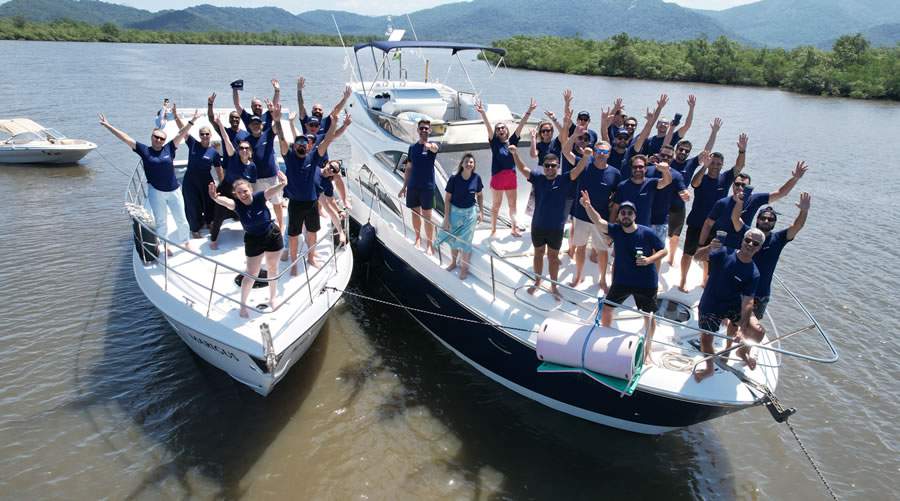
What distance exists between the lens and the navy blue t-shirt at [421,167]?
287 inches

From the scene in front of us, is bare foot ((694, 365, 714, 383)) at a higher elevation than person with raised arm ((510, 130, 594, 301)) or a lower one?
lower

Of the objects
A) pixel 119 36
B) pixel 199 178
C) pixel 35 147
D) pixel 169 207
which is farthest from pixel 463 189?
pixel 119 36

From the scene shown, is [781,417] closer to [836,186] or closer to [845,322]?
[845,322]

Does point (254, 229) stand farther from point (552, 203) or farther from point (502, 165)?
point (502, 165)

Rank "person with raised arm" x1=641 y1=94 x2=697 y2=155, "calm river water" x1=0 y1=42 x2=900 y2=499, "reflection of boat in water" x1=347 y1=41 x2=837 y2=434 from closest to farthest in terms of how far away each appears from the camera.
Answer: "reflection of boat in water" x1=347 y1=41 x2=837 y2=434
"calm river water" x1=0 y1=42 x2=900 y2=499
"person with raised arm" x1=641 y1=94 x2=697 y2=155

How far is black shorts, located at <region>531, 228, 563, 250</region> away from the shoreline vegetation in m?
32.2

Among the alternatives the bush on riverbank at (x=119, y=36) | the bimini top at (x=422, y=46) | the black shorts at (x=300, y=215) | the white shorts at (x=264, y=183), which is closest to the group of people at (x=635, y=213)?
the black shorts at (x=300, y=215)

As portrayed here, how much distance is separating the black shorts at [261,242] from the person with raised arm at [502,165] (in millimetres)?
3109

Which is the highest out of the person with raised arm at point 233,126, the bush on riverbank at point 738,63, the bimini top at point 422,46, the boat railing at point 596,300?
the bush on riverbank at point 738,63

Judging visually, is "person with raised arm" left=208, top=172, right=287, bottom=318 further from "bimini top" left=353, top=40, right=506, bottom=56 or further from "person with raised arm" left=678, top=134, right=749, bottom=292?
"person with raised arm" left=678, top=134, right=749, bottom=292

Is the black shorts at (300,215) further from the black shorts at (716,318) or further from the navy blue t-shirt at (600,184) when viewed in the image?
the black shorts at (716,318)

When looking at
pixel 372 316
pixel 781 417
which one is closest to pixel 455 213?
pixel 372 316

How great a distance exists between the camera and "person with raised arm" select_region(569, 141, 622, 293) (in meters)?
6.22

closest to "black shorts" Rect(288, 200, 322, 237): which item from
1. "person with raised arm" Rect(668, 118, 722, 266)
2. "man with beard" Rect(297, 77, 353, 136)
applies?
"man with beard" Rect(297, 77, 353, 136)
